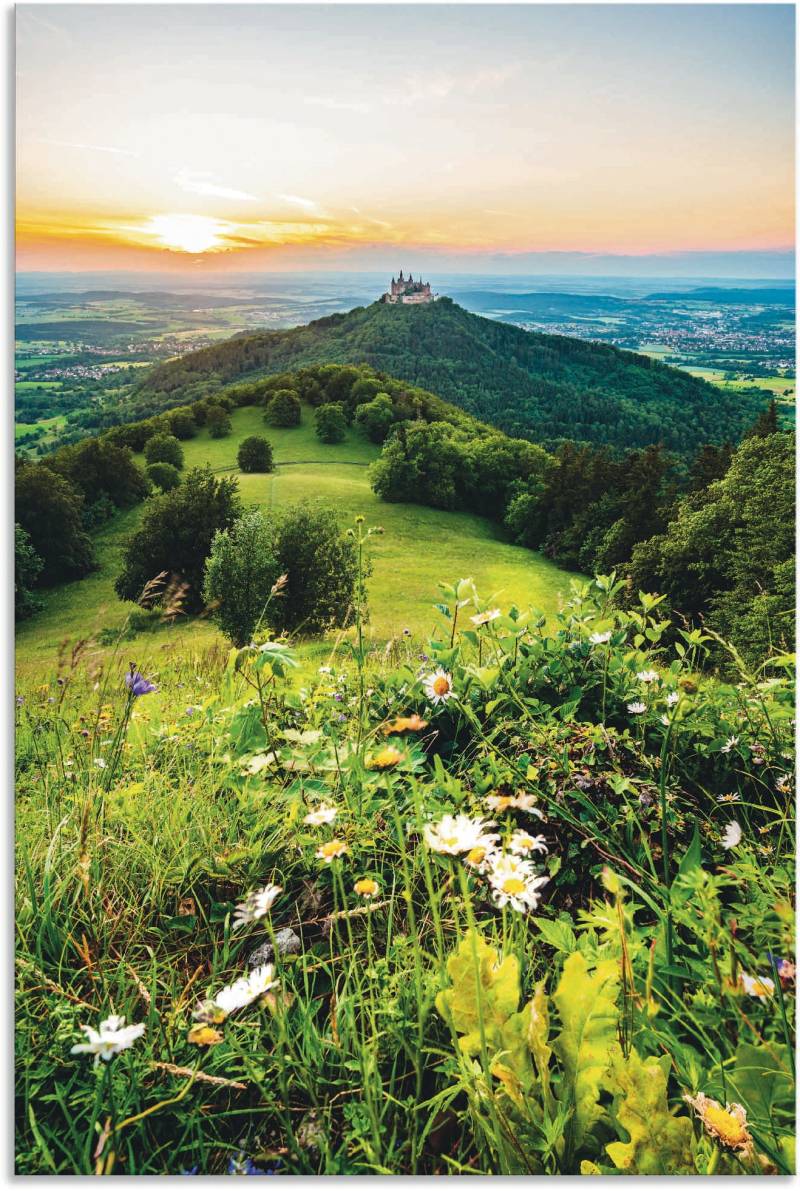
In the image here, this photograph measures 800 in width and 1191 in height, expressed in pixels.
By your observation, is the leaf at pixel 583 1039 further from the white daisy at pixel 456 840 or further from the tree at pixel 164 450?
the tree at pixel 164 450

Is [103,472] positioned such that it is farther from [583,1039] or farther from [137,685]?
[583,1039]

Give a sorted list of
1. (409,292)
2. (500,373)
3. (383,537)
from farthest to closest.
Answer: (500,373) → (409,292) → (383,537)

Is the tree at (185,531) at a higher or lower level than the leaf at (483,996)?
higher

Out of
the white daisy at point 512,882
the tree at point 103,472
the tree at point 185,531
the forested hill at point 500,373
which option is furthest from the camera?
the forested hill at point 500,373

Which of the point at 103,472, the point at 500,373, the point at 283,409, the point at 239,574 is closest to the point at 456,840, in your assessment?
the point at 239,574

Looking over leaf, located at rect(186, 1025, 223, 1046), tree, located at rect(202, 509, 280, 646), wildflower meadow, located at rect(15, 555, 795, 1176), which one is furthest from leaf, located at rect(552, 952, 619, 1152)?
tree, located at rect(202, 509, 280, 646)

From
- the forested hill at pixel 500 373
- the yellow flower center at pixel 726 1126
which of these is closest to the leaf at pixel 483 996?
the yellow flower center at pixel 726 1126

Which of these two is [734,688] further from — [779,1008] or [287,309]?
[287,309]
